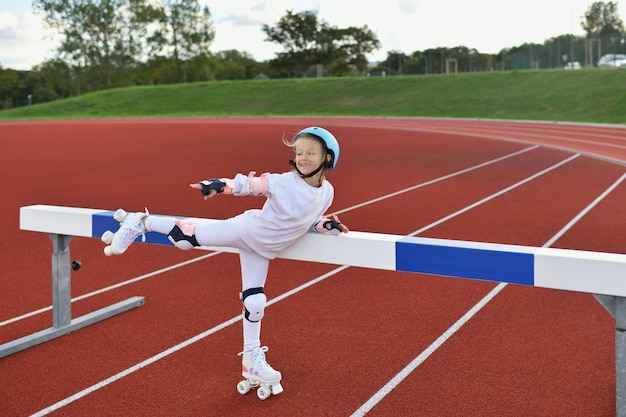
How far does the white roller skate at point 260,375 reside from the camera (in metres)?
3.58

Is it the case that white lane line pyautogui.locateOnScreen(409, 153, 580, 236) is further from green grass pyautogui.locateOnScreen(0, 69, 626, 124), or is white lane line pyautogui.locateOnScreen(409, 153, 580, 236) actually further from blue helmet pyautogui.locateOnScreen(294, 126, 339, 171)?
green grass pyautogui.locateOnScreen(0, 69, 626, 124)

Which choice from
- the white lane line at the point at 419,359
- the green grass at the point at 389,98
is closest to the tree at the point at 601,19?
the green grass at the point at 389,98

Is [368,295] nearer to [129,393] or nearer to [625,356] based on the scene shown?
[129,393]

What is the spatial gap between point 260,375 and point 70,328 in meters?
1.70

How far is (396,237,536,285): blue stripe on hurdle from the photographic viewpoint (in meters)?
3.04

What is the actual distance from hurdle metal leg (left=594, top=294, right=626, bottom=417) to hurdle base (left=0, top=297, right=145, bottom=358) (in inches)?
128

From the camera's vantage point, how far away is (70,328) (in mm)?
4676

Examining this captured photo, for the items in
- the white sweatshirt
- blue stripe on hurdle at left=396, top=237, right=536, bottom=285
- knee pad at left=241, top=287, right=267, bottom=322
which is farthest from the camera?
knee pad at left=241, top=287, right=267, bottom=322

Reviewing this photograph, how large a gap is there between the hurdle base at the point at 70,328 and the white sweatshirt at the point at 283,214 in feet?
5.80

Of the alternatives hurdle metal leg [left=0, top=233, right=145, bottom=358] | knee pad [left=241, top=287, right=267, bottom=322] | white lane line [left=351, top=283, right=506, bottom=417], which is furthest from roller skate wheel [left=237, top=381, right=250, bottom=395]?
hurdle metal leg [left=0, top=233, right=145, bottom=358]

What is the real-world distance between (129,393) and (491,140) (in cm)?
1798

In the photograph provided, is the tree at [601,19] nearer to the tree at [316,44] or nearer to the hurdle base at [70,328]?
the tree at [316,44]

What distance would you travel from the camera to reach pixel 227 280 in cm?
589

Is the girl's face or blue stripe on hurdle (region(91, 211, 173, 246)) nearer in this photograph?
the girl's face
